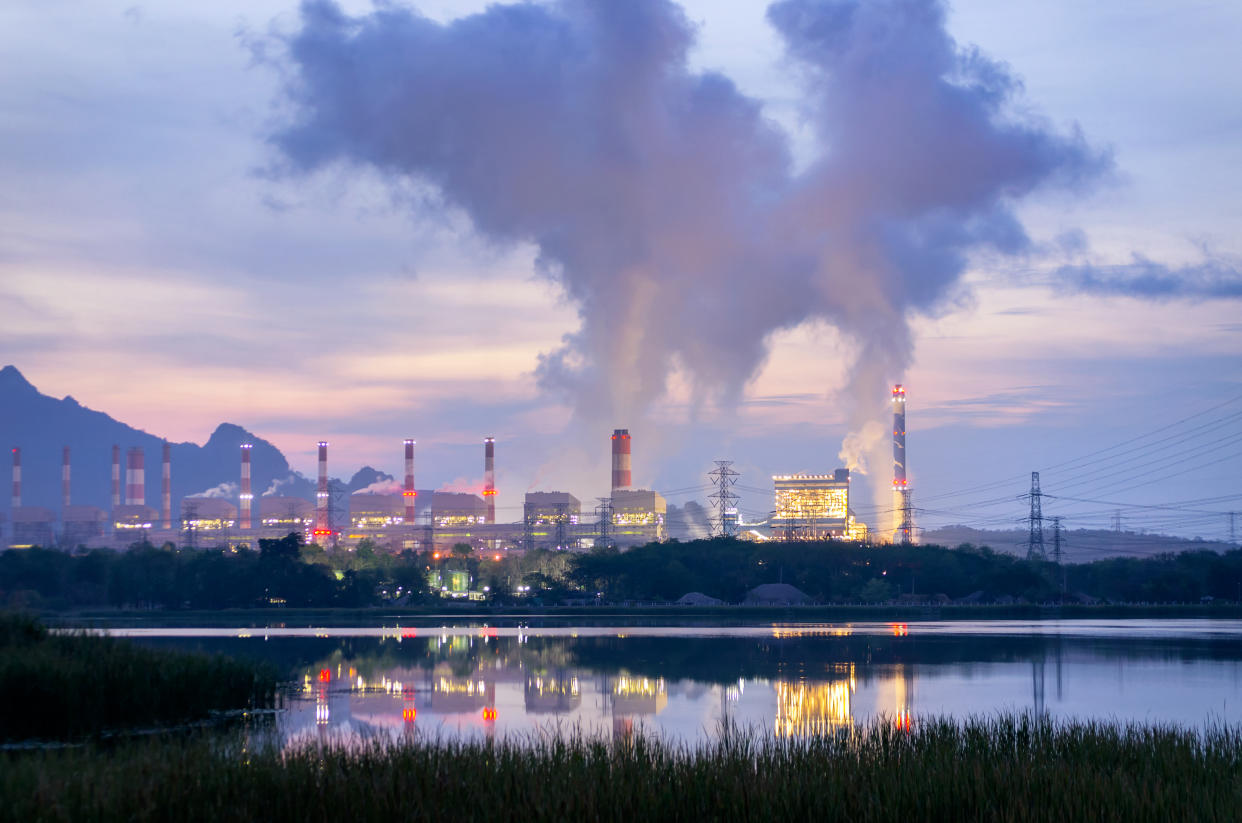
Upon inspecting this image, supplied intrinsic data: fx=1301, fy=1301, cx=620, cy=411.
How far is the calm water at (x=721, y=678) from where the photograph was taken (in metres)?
35.0

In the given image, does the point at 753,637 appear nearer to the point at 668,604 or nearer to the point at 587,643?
the point at 587,643

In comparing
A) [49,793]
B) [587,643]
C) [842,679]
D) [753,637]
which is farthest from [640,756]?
[753,637]

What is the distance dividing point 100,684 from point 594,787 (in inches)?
641

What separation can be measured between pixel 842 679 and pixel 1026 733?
23.5 metres

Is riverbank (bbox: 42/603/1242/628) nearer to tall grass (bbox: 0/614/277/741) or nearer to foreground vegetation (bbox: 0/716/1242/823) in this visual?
tall grass (bbox: 0/614/277/741)

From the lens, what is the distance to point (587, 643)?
70.7 meters

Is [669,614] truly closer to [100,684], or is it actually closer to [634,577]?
[634,577]

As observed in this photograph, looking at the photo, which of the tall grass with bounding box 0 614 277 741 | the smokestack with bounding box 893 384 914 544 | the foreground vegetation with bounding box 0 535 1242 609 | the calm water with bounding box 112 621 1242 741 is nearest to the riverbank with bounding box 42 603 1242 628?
the foreground vegetation with bounding box 0 535 1242 609

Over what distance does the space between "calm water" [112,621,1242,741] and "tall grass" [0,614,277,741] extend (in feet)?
6.52

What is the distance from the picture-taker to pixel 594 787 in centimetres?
1747

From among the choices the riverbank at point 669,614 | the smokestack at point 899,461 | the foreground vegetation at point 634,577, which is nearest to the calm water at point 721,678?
the riverbank at point 669,614

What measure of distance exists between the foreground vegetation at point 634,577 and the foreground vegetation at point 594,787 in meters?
95.2

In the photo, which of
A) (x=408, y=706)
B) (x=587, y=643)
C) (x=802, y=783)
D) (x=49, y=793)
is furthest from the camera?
(x=587, y=643)

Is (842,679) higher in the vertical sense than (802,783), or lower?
lower
